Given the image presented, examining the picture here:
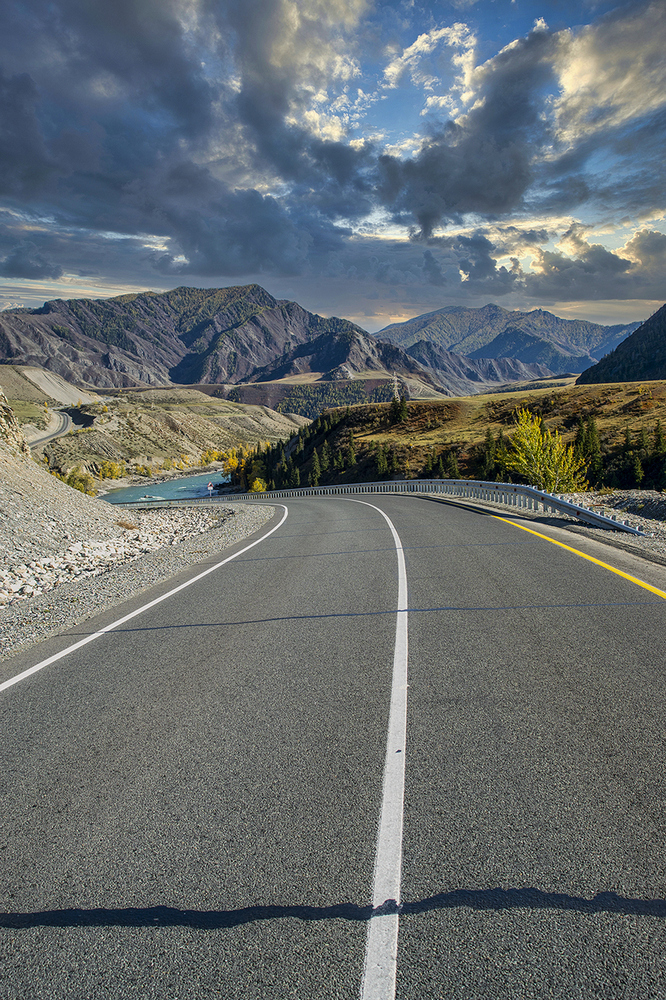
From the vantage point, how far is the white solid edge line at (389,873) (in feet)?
6.52

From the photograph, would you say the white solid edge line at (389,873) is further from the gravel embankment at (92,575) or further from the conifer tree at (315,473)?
the conifer tree at (315,473)

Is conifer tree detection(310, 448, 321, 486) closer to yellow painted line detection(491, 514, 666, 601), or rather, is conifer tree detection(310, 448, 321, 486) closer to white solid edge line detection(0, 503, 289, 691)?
yellow painted line detection(491, 514, 666, 601)

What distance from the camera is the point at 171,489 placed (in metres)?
148

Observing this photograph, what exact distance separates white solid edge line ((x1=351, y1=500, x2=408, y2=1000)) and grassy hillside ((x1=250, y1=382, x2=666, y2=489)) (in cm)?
4311

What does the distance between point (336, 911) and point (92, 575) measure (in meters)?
10.5

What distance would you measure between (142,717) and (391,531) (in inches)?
438

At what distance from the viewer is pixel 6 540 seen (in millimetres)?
12586

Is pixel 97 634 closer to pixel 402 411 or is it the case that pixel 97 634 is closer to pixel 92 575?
pixel 92 575

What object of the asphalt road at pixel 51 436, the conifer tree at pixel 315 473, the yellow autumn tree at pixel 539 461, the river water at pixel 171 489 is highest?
the asphalt road at pixel 51 436

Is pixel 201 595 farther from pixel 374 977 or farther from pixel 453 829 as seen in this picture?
pixel 374 977

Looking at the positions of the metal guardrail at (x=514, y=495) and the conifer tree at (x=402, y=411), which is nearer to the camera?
the metal guardrail at (x=514, y=495)

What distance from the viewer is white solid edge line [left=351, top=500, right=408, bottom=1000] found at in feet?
6.52

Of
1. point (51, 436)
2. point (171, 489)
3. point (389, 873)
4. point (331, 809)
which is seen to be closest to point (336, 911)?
point (389, 873)

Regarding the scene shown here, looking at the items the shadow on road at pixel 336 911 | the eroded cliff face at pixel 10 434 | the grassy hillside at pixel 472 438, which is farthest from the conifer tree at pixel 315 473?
the shadow on road at pixel 336 911
